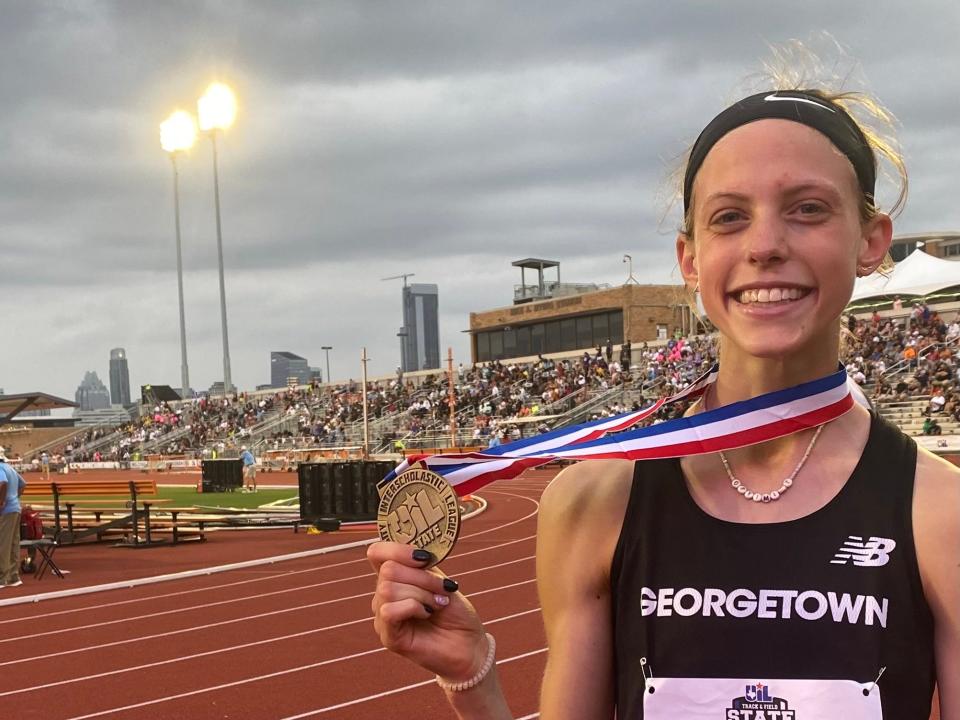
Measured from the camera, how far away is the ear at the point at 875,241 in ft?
5.10

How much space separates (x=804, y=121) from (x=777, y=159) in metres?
0.08

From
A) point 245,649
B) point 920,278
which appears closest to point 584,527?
point 245,649

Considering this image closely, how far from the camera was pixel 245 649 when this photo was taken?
25.6 feet

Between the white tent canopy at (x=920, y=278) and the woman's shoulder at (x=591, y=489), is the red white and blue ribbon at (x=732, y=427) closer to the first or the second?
the woman's shoulder at (x=591, y=489)

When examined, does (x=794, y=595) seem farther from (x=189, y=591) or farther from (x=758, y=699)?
(x=189, y=591)

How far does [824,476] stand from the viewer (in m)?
1.45

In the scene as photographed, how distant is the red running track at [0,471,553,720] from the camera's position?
632 cm

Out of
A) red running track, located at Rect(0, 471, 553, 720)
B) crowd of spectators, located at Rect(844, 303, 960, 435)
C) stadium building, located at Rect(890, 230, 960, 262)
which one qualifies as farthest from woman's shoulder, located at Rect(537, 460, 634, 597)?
stadium building, located at Rect(890, 230, 960, 262)

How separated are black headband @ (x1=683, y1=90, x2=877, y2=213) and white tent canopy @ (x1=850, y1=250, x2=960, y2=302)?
3115 centimetres

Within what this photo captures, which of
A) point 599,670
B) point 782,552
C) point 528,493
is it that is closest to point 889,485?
point 782,552

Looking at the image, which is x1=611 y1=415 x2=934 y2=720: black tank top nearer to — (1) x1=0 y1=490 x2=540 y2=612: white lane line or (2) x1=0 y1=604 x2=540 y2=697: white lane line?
(2) x1=0 y1=604 x2=540 y2=697: white lane line

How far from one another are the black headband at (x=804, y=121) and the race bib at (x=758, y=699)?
78cm

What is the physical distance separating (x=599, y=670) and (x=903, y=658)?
45 cm

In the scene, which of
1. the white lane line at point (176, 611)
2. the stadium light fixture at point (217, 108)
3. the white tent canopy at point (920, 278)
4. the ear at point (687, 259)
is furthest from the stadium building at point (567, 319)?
the ear at point (687, 259)
